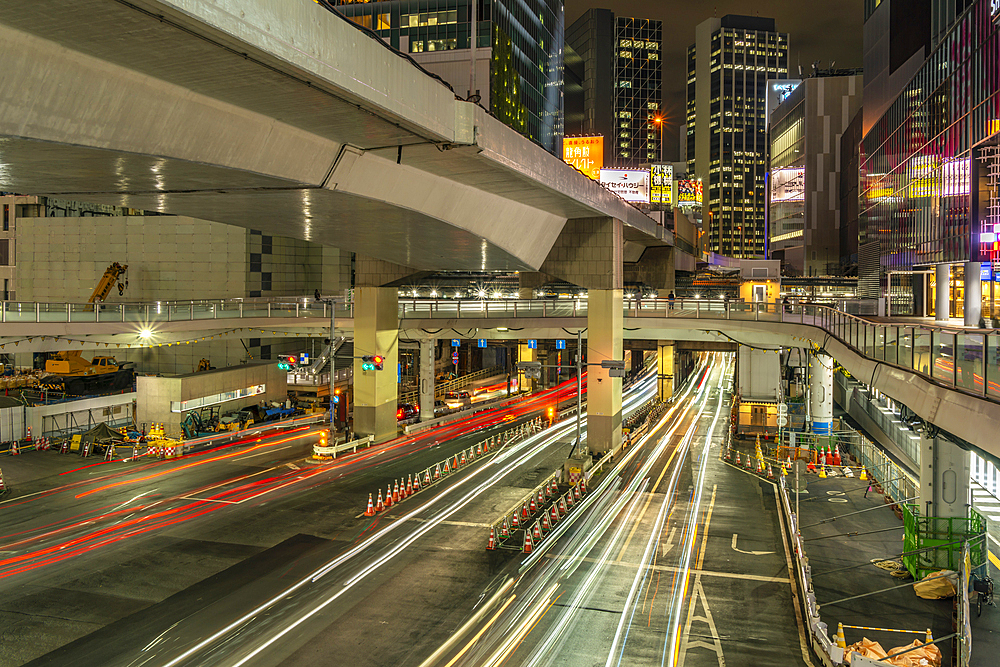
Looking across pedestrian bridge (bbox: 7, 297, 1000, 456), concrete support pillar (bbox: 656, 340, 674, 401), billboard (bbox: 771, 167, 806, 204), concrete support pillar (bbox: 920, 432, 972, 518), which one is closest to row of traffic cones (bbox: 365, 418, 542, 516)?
pedestrian bridge (bbox: 7, 297, 1000, 456)

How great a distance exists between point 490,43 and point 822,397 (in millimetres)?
63677

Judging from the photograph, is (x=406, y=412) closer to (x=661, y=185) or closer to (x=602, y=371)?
(x=602, y=371)

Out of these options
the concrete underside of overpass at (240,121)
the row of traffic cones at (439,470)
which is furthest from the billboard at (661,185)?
the concrete underside of overpass at (240,121)

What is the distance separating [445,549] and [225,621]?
20.1ft

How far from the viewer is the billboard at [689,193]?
251 ft

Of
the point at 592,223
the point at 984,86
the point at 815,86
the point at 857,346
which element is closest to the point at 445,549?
the point at 857,346

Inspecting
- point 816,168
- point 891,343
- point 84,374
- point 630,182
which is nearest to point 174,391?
point 84,374

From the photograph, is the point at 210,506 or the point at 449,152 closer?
the point at 449,152

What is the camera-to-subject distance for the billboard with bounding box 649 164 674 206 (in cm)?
6341

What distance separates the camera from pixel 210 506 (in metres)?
22.6

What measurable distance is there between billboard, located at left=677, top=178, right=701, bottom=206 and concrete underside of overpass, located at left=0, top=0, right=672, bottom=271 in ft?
198

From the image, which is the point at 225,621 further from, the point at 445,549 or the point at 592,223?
the point at 592,223

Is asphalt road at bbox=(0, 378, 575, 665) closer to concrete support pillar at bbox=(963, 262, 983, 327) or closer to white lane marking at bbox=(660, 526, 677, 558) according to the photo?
white lane marking at bbox=(660, 526, 677, 558)

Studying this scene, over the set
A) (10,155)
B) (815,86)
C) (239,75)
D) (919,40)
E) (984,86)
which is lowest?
(10,155)
